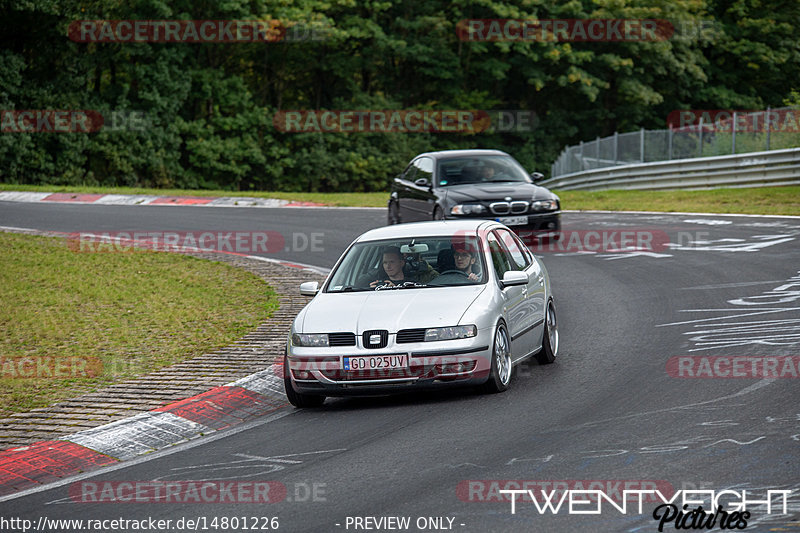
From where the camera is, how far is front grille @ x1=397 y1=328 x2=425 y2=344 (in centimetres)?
849

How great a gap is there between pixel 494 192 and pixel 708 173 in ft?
42.6

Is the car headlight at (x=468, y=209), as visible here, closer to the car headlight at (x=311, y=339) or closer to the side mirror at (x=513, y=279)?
the side mirror at (x=513, y=279)

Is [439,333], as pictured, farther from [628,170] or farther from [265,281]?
[628,170]

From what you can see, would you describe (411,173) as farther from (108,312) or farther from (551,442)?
(551,442)

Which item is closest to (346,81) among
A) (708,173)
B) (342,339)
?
(708,173)

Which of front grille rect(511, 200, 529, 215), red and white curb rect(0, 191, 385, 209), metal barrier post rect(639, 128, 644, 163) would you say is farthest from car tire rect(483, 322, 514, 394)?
metal barrier post rect(639, 128, 644, 163)

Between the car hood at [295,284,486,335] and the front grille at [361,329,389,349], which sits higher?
the car hood at [295,284,486,335]

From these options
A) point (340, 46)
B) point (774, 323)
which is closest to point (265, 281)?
point (774, 323)

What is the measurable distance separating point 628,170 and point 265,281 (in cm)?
2007

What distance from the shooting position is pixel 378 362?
8.46m

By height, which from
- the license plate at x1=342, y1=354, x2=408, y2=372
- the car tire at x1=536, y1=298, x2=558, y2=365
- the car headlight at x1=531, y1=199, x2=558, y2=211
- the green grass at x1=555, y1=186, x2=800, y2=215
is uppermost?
the car headlight at x1=531, y1=199, x2=558, y2=211

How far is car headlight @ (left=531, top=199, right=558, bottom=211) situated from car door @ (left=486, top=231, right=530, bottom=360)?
8261 millimetres

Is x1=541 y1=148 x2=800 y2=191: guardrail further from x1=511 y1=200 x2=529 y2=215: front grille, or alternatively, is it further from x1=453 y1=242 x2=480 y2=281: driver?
x1=453 y1=242 x2=480 y2=281: driver

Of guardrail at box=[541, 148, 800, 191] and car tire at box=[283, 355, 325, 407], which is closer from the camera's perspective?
car tire at box=[283, 355, 325, 407]
